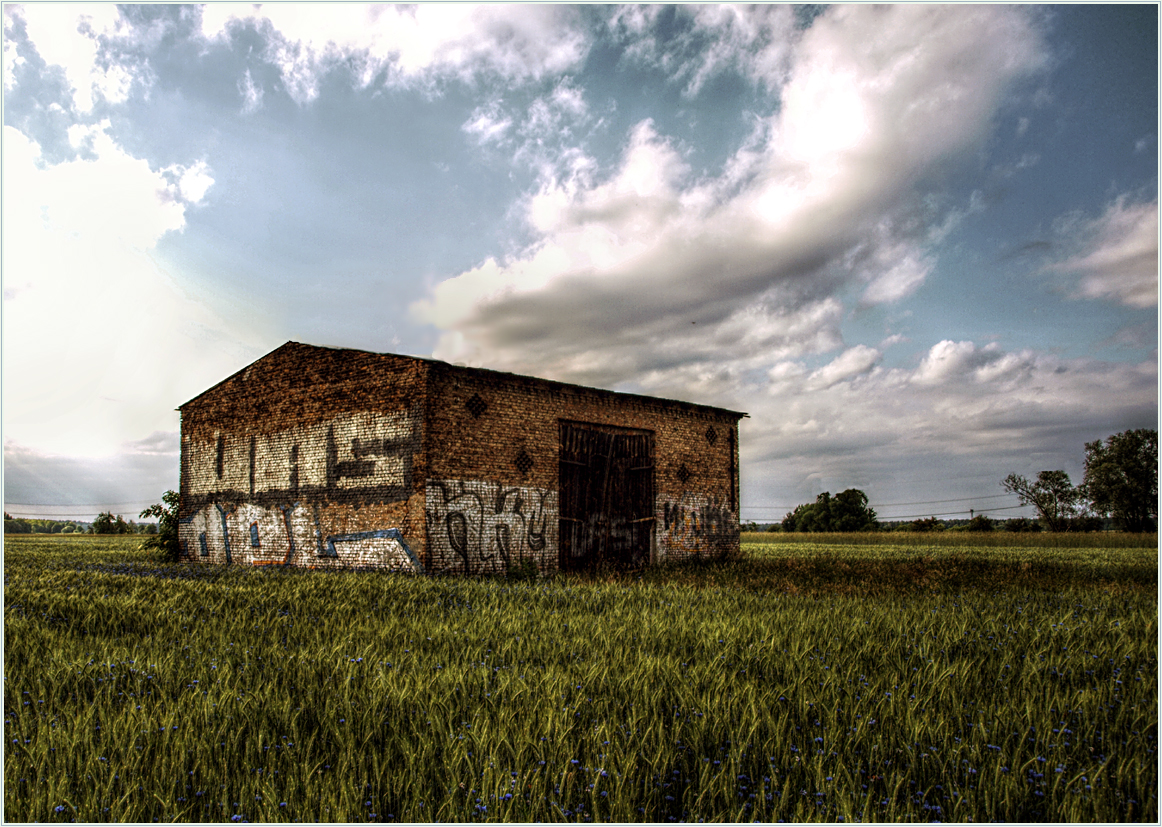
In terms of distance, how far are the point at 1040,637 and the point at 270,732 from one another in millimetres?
7465

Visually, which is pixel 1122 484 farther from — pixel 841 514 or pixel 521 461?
pixel 521 461

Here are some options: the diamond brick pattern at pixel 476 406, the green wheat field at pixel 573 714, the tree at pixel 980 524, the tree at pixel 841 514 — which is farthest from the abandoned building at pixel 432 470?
the tree at pixel 841 514

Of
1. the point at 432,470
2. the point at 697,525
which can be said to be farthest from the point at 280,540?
the point at 697,525

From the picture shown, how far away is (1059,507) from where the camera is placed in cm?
6594

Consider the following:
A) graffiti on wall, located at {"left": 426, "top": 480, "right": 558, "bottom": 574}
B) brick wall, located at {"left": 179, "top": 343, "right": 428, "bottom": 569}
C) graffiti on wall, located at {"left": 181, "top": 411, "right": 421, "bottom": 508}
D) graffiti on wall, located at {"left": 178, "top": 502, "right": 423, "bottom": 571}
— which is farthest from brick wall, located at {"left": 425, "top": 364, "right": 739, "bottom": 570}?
graffiti on wall, located at {"left": 178, "top": 502, "right": 423, "bottom": 571}

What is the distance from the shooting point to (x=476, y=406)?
15391 mm

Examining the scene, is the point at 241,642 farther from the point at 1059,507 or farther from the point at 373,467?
the point at 1059,507

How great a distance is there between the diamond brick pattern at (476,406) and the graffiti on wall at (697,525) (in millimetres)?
6613

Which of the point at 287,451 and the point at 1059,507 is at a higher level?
the point at 287,451

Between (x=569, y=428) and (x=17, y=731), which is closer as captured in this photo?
(x=17, y=731)

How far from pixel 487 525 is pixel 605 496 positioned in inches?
154

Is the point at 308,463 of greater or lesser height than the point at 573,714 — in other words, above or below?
above

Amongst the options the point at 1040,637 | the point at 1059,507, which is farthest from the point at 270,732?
the point at 1059,507

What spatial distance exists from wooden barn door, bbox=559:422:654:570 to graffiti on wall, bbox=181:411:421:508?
168 inches
